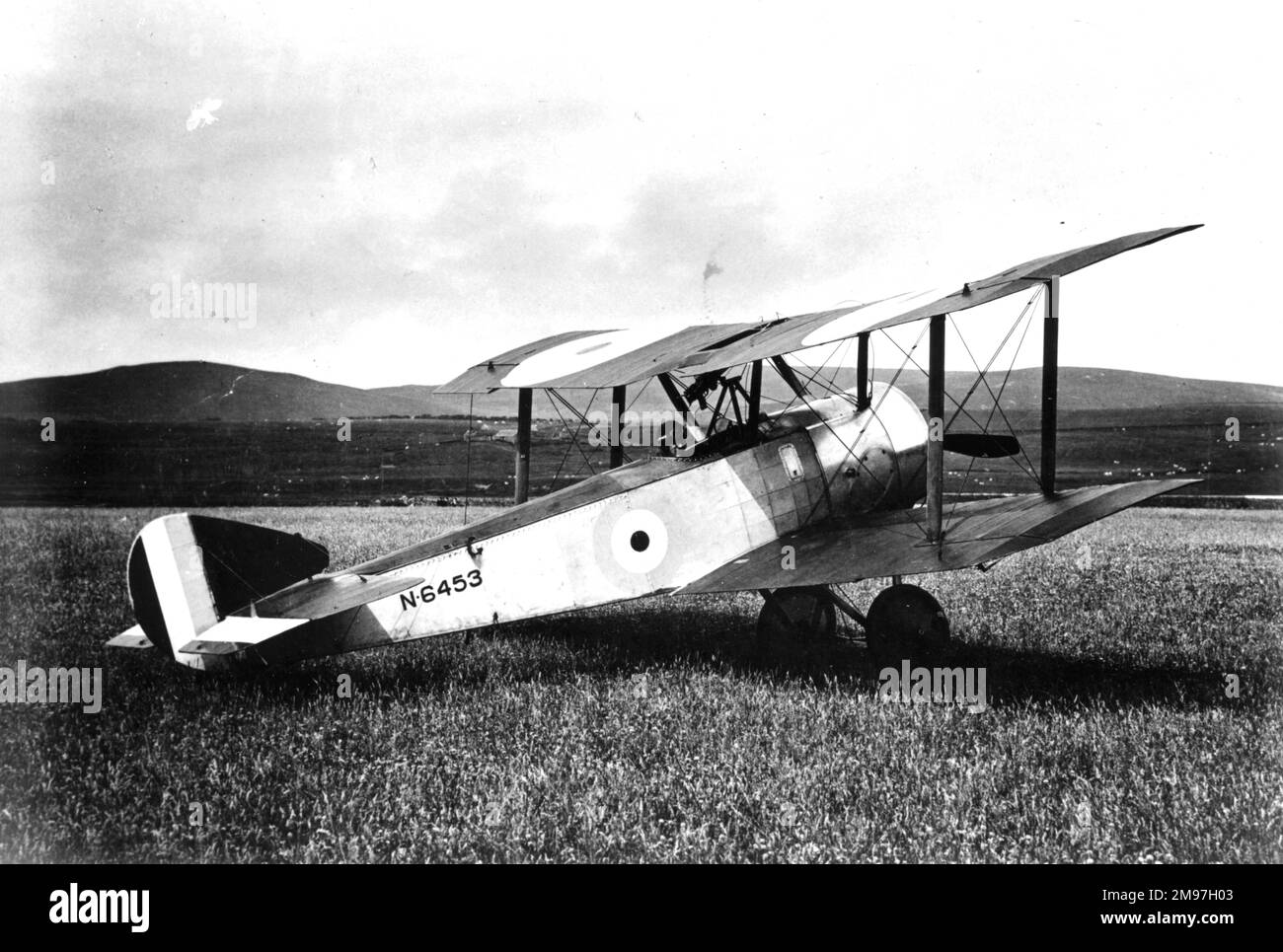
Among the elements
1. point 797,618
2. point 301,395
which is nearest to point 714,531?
point 797,618

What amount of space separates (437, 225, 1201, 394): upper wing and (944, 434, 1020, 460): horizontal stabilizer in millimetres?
1410

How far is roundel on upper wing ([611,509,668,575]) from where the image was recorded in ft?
19.4

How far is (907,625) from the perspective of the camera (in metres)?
5.79

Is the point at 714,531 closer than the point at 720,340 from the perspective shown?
Yes

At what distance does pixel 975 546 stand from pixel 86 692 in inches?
217

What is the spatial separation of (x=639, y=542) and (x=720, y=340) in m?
1.87

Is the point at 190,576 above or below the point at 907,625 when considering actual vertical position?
above

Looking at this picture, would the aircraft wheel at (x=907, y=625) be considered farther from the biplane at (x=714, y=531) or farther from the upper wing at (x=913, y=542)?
the upper wing at (x=913, y=542)

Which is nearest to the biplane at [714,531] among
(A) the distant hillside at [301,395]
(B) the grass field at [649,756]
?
(B) the grass field at [649,756]

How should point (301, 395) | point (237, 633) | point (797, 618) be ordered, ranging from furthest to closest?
point (301, 395), point (797, 618), point (237, 633)

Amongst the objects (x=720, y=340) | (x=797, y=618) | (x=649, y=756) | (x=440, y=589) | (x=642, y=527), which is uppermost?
(x=720, y=340)

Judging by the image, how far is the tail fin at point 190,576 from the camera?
194 inches

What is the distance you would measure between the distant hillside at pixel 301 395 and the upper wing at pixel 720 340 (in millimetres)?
684

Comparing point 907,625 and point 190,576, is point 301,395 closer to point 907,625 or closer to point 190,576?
point 190,576
